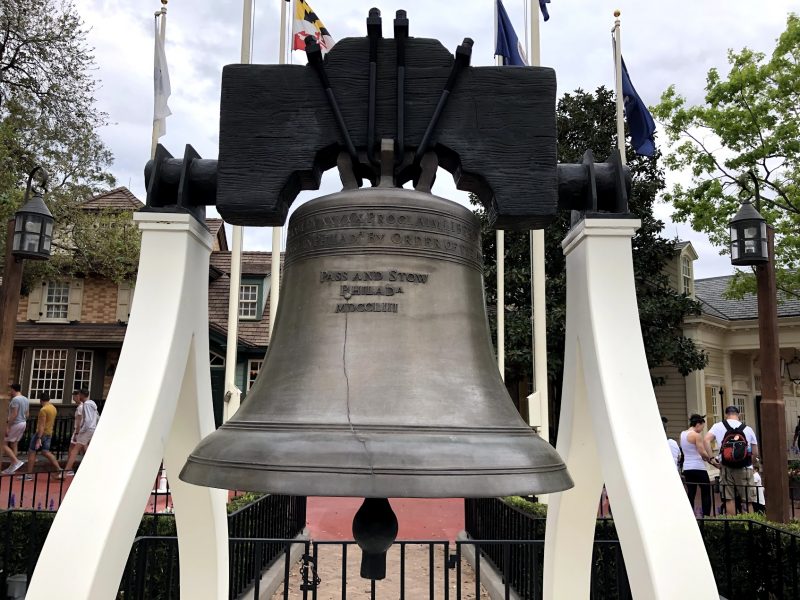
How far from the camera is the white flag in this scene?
922 cm

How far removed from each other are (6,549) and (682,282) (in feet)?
70.6

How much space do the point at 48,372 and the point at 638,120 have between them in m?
23.6

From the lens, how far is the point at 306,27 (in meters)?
9.81

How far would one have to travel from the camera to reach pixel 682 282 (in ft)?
73.6

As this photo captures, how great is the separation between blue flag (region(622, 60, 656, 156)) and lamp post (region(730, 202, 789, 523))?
167cm

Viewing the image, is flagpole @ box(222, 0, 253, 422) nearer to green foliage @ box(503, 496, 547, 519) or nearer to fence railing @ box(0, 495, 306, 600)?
fence railing @ box(0, 495, 306, 600)

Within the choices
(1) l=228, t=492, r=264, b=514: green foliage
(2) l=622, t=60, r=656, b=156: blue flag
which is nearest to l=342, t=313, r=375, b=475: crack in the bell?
(1) l=228, t=492, r=264, b=514: green foliage

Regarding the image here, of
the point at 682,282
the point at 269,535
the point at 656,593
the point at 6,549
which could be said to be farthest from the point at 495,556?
the point at 682,282

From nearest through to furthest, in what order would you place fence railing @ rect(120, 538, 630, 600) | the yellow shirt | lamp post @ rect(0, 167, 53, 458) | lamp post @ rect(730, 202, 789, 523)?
fence railing @ rect(120, 538, 630, 600) < lamp post @ rect(730, 202, 789, 523) < lamp post @ rect(0, 167, 53, 458) < the yellow shirt

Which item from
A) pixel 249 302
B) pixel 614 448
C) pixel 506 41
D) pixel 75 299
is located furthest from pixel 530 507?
pixel 75 299

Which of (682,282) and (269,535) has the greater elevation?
(682,282)

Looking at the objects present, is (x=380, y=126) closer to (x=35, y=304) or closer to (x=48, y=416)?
(x=48, y=416)

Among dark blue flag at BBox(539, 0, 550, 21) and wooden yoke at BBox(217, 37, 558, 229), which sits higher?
dark blue flag at BBox(539, 0, 550, 21)

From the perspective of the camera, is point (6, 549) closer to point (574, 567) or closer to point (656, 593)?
point (574, 567)
